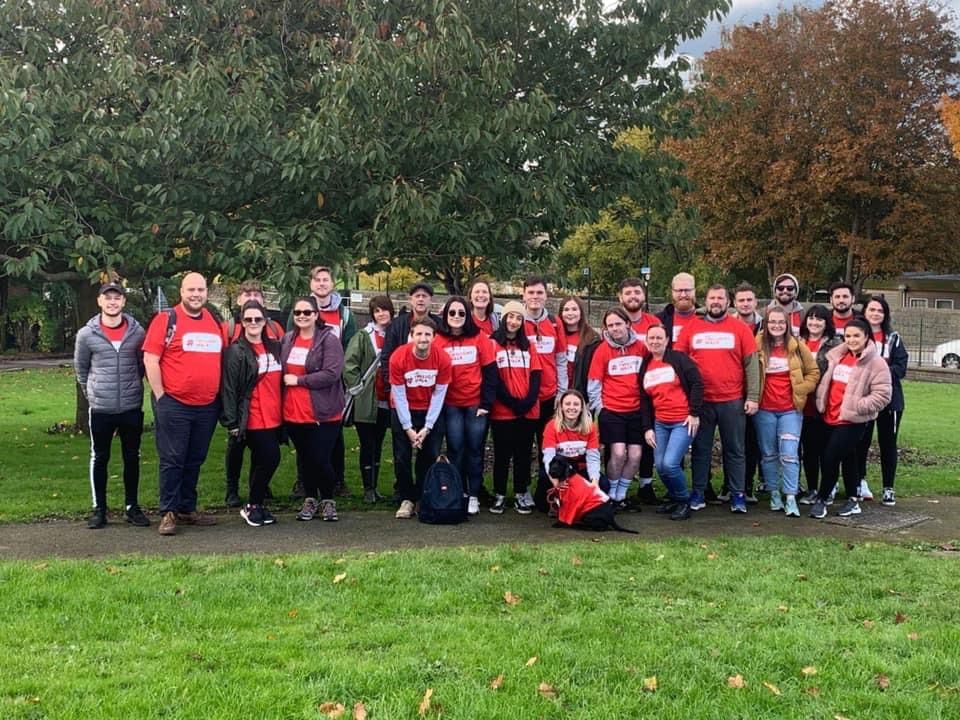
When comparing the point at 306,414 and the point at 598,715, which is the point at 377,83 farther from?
the point at 598,715

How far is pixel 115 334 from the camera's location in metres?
7.04

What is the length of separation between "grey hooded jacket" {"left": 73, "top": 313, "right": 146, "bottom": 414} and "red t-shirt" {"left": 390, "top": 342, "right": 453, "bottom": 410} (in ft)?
6.54

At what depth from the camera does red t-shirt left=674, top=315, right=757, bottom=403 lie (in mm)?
7758

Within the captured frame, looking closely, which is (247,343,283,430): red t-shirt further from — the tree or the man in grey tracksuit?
the tree

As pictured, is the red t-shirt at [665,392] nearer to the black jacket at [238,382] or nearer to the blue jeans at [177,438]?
the black jacket at [238,382]

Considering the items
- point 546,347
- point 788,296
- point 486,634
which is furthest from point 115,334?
point 788,296

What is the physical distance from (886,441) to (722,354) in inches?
80.8

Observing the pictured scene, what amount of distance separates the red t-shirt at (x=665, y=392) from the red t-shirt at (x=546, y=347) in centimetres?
83

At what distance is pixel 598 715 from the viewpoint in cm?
379

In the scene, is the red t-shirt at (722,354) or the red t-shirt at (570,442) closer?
the red t-shirt at (570,442)

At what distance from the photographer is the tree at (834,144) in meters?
35.1

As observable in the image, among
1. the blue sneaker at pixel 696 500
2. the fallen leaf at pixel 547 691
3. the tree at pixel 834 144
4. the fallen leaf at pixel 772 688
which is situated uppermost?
the tree at pixel 834 144

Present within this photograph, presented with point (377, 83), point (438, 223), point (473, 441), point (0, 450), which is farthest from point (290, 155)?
point (0, 450)

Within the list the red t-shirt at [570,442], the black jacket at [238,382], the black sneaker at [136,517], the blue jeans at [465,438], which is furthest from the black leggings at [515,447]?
the black sneaker at [136,517]
